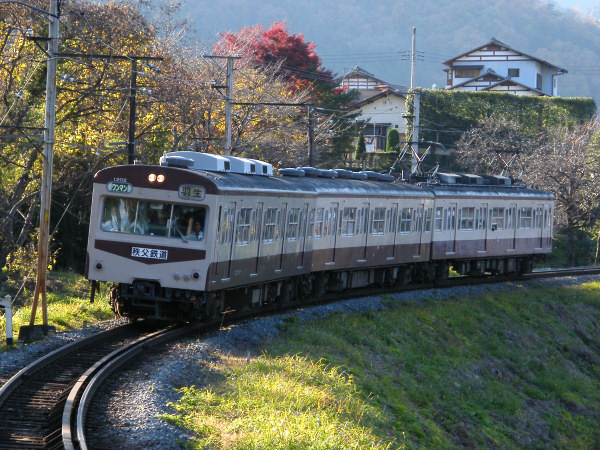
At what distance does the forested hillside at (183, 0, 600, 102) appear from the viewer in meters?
144

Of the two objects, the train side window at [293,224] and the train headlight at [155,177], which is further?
the train side window at [293,224]

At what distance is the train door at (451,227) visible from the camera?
27297 millimetres

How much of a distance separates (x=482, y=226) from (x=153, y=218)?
611 inches

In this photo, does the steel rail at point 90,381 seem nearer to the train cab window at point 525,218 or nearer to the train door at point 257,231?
the train door at point 257,231

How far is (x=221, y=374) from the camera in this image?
41.1ft

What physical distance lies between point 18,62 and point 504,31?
153 meters

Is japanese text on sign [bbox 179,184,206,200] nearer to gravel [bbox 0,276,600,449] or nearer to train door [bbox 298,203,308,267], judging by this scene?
gravel [bbox 0,276,600,449]

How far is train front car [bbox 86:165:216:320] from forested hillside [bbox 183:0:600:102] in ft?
376

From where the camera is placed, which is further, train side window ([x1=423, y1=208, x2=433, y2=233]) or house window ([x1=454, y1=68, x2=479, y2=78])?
house window ([x1=454, y1=68, x2=479, y2=78])

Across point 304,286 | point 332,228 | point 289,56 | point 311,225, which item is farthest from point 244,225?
point 289,56

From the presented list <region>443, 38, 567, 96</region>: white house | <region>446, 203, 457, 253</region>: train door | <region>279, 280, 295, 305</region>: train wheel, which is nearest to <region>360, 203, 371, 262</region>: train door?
<region>279, 280, 295, 305</region>: train wheel

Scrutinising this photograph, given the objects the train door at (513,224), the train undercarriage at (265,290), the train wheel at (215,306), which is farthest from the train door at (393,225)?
the train wheel at (215,306)

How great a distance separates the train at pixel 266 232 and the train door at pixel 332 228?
0.07ft

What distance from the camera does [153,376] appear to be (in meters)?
11.8
